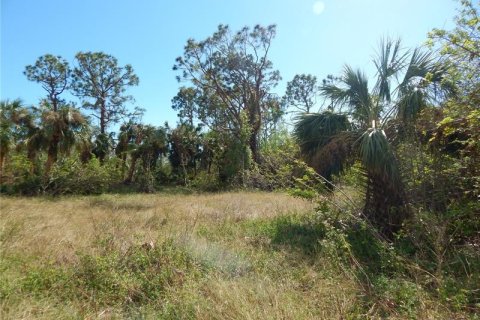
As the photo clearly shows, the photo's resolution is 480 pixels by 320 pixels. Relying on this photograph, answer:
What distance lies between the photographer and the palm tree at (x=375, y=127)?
6.47m

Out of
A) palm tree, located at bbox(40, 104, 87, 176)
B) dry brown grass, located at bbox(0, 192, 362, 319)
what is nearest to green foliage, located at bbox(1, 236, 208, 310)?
dry brown grass, located at bbox(0, 192, 362, 319)

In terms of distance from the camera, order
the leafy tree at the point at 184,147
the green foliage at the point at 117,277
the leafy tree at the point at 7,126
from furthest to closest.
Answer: the leafy tree at the point at 184,147
the leafy tree at the point at 7,126
the green foliage at the point at 117,277

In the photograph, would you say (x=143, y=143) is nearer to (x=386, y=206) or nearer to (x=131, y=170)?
(x=131, y=170)

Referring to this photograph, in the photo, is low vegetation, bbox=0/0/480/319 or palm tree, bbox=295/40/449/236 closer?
low vegetation, bbox=0/0/480/319

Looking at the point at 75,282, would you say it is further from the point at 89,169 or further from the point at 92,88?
the point at 92,88

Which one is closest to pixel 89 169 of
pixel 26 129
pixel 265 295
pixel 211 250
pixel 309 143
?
pixel 26 129

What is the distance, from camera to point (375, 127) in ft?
22.7

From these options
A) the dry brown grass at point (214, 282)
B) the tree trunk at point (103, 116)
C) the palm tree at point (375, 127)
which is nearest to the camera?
the dry brown grass at point (214, 282)

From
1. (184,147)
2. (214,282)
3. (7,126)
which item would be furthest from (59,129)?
(214,282)

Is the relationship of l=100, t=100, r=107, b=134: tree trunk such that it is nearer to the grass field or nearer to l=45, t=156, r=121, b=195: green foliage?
l=45, t=156, r=121, b=195: green foliage

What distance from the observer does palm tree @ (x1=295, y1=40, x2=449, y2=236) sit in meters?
6.47

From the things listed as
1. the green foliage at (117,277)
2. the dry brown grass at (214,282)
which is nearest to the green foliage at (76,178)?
the dry brown grass at (214,282)

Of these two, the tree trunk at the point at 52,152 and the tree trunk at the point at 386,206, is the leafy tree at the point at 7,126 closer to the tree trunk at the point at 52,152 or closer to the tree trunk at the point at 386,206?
the tree trunk at the point at 52,152

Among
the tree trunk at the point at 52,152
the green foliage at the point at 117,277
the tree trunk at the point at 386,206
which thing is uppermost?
the tree trunk at the point at 52,152
